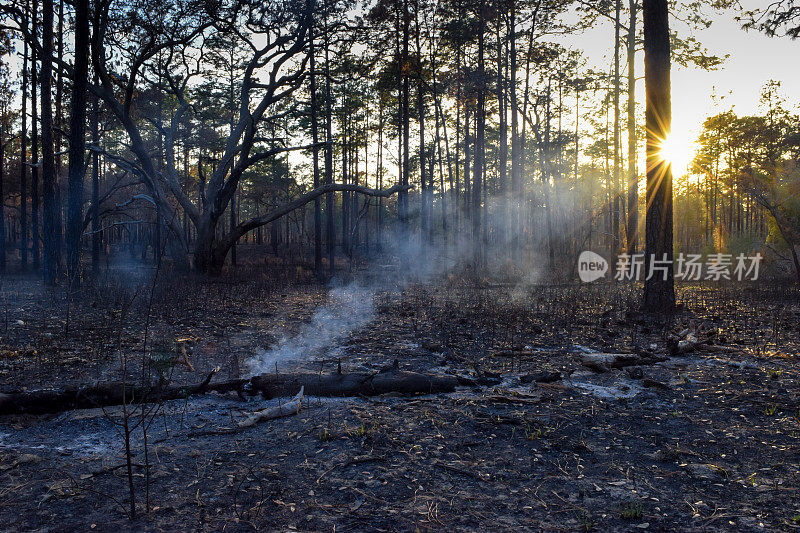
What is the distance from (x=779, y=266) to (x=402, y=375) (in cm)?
2083

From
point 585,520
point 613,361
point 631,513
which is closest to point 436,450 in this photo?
point 585,520

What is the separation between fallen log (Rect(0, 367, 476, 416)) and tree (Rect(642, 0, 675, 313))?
21.7ft

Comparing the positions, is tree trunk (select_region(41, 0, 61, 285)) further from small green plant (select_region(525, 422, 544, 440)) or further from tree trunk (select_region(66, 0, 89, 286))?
small green plant (select_region(525, 422, 544, 440))

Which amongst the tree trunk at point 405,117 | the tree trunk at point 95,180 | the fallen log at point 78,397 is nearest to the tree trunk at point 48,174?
the tree trunk at point 95,180

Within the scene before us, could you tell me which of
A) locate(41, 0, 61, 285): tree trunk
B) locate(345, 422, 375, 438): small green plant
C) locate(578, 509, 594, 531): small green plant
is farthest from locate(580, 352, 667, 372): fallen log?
locate(41, 0, 61, 285): tree trunk

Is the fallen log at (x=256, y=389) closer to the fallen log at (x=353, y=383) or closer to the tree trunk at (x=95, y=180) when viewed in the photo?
the fallen log at (x=353, y=383)

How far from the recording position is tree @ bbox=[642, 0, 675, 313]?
31.2ft

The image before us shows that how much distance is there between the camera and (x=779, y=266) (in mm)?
19250

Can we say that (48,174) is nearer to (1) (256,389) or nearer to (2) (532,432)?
(1) (256,389)

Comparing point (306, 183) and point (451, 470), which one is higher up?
point (306, 183)

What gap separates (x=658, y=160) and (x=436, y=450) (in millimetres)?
8811

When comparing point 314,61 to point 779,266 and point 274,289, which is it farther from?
point 779,266

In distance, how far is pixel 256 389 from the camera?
187 inches

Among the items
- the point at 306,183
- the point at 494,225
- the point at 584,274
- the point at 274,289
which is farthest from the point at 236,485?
the point at 306,183
